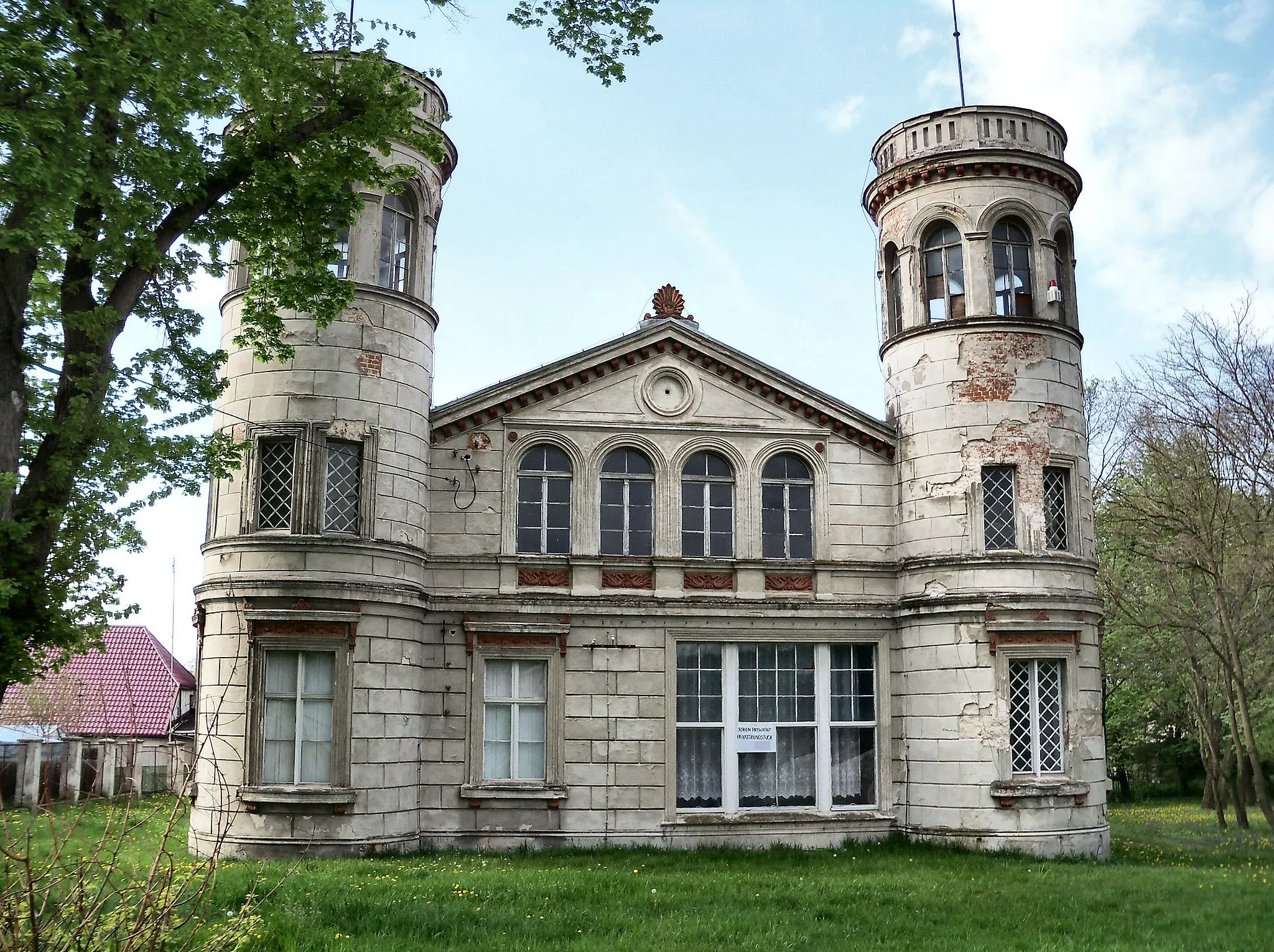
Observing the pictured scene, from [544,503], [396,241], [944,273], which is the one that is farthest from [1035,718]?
[396,241]

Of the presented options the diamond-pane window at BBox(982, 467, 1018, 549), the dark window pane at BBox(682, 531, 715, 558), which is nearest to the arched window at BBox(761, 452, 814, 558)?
the dark window pane at BBox(682, 531, 715, 558)

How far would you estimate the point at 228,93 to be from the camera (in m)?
12.8

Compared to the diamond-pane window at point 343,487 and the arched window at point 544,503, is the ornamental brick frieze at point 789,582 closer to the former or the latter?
the arched window at point 544,503

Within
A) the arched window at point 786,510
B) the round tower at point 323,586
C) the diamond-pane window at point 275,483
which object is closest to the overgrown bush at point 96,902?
the round tower at point 323,586

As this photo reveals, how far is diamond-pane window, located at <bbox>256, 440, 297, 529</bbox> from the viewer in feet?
58.1

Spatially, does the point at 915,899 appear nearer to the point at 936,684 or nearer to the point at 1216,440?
the point at 936,684

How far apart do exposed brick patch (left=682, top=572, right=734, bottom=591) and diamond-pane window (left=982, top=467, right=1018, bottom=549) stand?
4.47 m

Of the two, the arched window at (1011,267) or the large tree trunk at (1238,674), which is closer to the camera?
the arched window at (1011,267)

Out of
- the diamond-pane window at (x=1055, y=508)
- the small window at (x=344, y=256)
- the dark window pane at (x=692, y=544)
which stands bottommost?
the dark window pane at (x=692, y=544)

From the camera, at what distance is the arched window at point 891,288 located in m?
21.6

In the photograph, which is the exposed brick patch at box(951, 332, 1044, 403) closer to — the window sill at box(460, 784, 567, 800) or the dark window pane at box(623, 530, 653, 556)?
the dark window pane at box(623, 530, 653, 556)

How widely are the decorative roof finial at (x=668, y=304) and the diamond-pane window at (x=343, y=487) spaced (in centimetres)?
620

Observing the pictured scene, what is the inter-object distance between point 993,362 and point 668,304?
5937 mm

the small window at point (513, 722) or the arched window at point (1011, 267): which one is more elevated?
the arched window at point (1011, 267)
